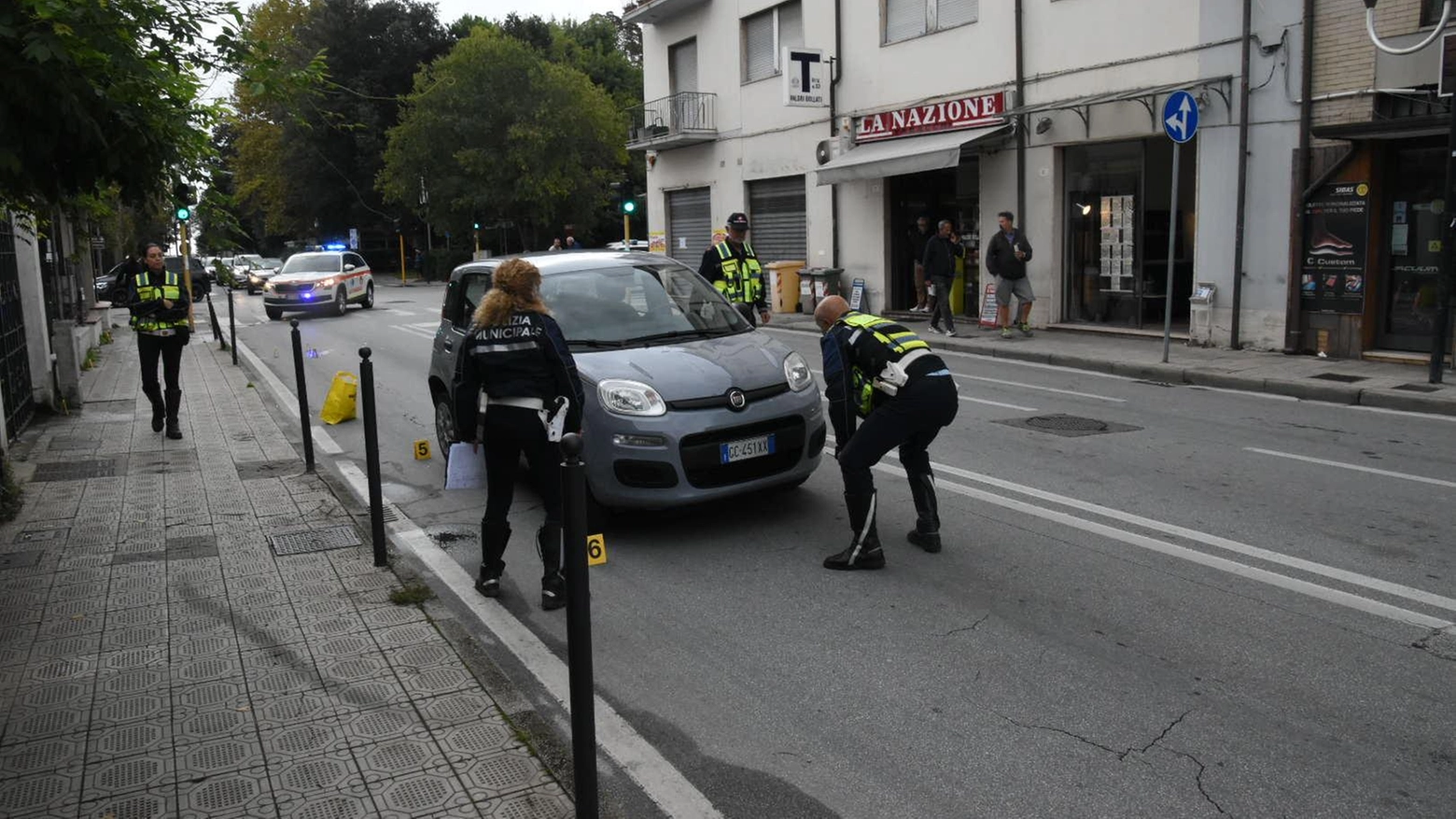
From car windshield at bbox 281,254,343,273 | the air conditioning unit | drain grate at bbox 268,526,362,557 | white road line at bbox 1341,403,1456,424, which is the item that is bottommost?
drain grate at bbox 268,526,362,557

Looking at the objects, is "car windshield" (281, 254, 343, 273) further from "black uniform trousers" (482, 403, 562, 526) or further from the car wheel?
"black uniform trousers" (482, 403, 562, 526)

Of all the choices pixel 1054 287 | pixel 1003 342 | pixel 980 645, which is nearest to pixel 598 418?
pixel 980 645

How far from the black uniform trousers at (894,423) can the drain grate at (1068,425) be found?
398 cm

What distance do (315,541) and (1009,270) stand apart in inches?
489

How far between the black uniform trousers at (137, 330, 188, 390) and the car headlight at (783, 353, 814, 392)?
6.92 metres

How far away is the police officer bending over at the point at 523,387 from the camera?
5.66 m

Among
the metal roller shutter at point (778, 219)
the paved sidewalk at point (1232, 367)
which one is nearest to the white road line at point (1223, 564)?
the paved sidewalk at point (1232, 367)

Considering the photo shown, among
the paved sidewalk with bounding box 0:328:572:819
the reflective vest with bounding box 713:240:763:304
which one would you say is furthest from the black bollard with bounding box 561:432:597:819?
the reflective vest with bounding box 713:240:763:304

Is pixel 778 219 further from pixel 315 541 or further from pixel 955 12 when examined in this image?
pixel 315 541

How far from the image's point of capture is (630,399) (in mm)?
6621

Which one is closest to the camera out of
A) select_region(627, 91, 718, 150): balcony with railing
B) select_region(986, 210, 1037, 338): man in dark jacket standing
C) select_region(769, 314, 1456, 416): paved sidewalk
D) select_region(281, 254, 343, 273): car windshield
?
select_region(769, 314, 1456, 416): paved sidewalk

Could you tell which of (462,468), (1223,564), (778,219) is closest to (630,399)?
(462,468)

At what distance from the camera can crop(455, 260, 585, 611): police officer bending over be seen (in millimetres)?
5664

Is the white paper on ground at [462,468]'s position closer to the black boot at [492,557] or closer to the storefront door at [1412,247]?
the black boot at [492,557]
